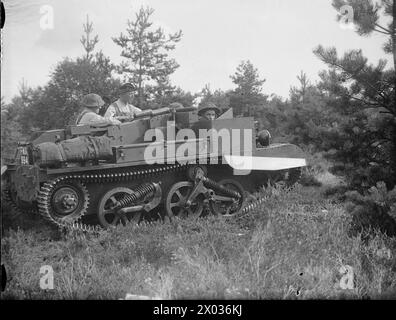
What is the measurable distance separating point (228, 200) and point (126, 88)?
285 cm

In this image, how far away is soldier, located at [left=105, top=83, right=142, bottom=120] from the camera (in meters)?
7.29

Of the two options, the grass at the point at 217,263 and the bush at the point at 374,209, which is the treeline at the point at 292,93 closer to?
the bush at the point at 374,209

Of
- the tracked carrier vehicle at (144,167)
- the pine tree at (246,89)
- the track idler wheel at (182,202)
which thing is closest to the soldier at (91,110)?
the tracked carrier vehicle at (144,167)

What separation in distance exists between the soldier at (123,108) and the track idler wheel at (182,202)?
1409 mm

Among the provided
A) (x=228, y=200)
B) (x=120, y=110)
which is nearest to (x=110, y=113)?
(x=120, y=110)

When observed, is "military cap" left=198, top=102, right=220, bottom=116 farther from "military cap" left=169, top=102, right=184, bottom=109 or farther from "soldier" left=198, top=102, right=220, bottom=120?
"military cap" left=169, top=102, right=184, bottom=109

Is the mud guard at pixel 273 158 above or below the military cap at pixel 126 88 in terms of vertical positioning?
below

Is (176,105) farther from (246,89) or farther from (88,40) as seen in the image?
(88,40)

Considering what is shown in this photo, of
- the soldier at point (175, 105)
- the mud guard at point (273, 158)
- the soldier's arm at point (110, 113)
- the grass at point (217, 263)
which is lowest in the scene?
the grass at point (217, 263)

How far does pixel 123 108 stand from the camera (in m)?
7.76

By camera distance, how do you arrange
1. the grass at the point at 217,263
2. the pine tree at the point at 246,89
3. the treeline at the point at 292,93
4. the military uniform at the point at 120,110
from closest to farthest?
the grass at the point at 217,263 < the treeline at the point at 292,93 < the pine tree at the point at 246,89 < the military uniform at the point at 120,110

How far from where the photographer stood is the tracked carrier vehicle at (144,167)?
7.22 m

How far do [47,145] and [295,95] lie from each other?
362 cm

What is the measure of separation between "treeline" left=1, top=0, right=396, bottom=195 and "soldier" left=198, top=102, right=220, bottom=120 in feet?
0.47
